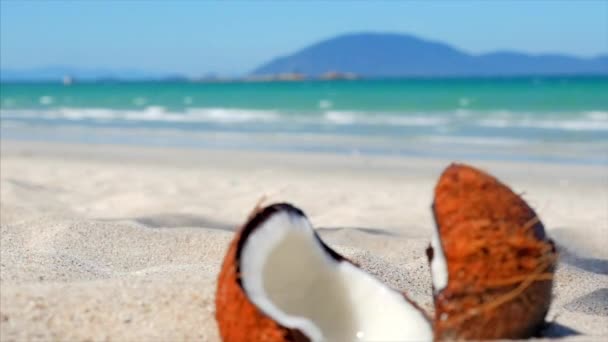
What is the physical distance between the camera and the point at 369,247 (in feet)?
20.3

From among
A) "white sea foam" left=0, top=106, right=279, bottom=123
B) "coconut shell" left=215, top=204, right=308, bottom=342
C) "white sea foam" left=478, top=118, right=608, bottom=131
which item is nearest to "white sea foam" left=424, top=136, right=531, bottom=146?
"white sea foam" left=478, top=118, right=608, bottom=131

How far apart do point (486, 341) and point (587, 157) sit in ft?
40.9

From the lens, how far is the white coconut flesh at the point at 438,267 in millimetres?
2789

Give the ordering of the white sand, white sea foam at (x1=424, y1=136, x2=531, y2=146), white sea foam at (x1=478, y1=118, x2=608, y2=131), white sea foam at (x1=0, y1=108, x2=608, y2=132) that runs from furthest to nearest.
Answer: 1. white sea foam at (x1=0, y1=108, x2=608, y2=132)
2. white sea foam at (x1=478, y1=118, x2=608, y2=131)
3. white sea foam at (x1=424, y1=136, x2=531, y2=146)
4. the white sand

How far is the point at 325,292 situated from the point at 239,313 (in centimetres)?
54

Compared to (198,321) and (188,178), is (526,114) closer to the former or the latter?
(188,178)

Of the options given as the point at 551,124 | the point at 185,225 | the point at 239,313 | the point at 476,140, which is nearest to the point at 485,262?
the point at 239,313

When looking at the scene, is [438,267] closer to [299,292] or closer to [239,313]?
[299,292]

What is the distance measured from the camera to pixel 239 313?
8.89ft

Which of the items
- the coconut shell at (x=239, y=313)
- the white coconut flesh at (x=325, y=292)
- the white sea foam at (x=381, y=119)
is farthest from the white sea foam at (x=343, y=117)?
the coconut shell at (x=239, y=313)

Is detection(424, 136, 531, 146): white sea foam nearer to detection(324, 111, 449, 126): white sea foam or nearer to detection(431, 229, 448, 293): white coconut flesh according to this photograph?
detection(324, 111, 449, 126): white sea foam

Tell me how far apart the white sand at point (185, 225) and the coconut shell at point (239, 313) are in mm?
402

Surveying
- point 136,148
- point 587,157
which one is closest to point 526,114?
point 587,157

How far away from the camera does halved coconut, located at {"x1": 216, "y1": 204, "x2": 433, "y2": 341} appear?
8.95 ft
